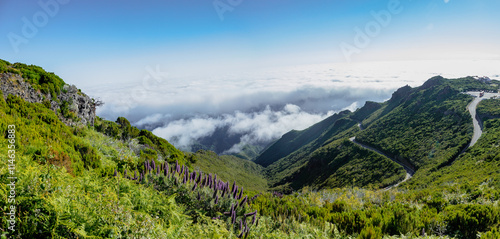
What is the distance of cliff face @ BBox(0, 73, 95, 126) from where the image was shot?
11.2m

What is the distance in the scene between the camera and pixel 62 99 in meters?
14.3

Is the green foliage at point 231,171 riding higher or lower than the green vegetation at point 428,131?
lower

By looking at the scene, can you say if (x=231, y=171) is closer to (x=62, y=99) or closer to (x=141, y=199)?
(x=62, y=99)

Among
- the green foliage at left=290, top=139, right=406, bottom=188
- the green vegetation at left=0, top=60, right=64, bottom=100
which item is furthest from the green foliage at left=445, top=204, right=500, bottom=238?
the green foliage at left=290, top=139, right=406, bottom=188

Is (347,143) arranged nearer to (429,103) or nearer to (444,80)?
(429,103)

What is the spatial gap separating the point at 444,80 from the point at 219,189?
16949 cm

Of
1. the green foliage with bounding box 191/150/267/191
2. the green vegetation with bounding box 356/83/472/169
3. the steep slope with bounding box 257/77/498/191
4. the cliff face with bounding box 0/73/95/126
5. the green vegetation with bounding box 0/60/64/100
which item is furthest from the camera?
the green foliage with bounding box 191/150/267/191

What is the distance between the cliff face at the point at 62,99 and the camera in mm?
11227

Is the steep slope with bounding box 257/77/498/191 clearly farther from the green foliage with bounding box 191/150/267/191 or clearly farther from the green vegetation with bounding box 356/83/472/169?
the green foliage with bounding box 191/150/267/191

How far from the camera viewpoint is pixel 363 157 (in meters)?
80.1

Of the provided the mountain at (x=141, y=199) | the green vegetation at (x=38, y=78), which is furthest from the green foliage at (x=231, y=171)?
the mountain at (x=141, y=199)

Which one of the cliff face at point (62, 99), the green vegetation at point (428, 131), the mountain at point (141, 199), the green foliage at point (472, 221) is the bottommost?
the green vegetation at point (428, 131)

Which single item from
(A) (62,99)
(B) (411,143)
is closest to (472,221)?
(A) (62,99)

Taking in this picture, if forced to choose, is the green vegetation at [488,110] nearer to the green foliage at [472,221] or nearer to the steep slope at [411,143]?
the steep slope at [411,143]
